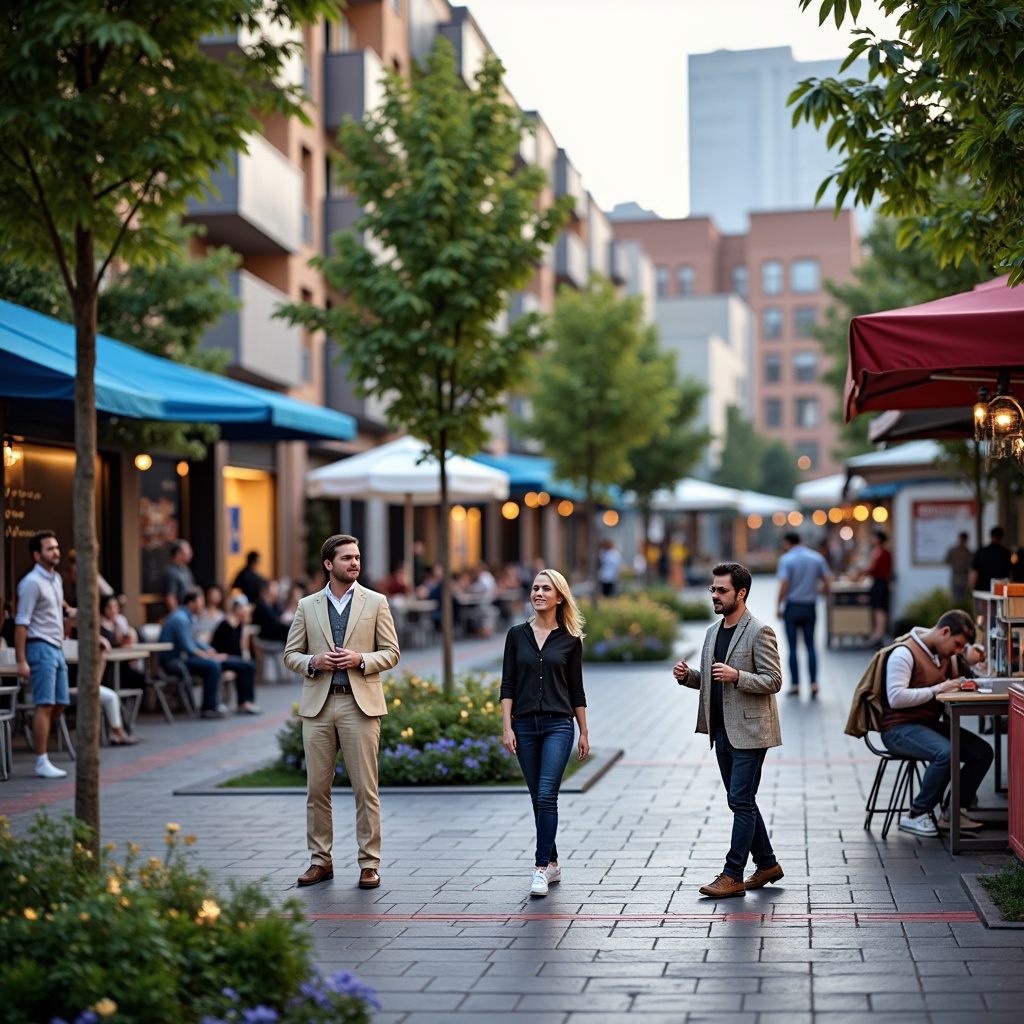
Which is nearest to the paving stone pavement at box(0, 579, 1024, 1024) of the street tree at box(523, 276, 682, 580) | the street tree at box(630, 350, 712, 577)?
the street tree at box(523, 276, 682, 580)

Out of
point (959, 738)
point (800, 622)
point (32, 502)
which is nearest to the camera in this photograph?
point (959, 738)

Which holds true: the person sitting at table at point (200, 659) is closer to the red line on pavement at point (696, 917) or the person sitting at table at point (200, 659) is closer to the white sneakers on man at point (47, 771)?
the white sneakers on man at point (47, 771)

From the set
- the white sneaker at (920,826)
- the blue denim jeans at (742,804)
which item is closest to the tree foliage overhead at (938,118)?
the blue denim jeans at (742,804)

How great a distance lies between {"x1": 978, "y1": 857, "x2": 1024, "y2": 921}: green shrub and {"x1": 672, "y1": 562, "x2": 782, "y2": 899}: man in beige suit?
40.9 inches

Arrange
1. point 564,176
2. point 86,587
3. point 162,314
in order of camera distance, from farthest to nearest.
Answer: point 564,176
point 162,314
point 86,587

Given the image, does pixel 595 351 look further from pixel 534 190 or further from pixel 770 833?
pixel 770 833

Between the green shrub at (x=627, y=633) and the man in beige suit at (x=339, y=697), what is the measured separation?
14.9 m

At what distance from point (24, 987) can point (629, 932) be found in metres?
3.03

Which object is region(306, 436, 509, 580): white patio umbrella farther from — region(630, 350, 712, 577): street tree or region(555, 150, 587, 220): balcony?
region(555, 150, 587, 220): balcony

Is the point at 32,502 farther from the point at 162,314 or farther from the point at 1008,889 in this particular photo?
Result: the point at 1008,889

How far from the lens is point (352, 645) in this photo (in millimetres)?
8242

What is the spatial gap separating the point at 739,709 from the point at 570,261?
43668mm

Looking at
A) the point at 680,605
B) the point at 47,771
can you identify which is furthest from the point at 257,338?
the point at 47,771

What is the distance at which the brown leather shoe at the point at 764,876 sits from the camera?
7.86 metres
